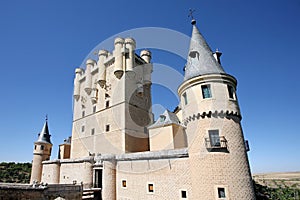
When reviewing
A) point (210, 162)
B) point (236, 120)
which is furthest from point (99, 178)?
point (236, 120)

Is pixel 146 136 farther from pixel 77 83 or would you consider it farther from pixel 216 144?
pixel 77 83

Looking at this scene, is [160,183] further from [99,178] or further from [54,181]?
[54,181]

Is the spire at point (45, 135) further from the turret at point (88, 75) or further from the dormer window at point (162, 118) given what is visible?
the dormer window at point (162, 118)

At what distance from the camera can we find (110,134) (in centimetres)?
2588

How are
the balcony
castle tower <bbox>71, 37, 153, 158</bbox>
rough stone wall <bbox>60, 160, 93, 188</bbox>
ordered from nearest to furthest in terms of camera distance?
the balcony
rough stone wall <bbox>60, 160, 93, 188</bbox>
castle tower <bbox>71, 37, 153, 158</bbox>

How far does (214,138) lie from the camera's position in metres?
11.6

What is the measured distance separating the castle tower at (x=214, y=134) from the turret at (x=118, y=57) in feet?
49.3

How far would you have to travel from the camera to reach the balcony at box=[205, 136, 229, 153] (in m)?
11.2

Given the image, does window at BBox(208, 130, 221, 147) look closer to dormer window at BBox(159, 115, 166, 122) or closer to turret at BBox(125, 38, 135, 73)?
dormer window at BBox(159, 115, 166, 122)

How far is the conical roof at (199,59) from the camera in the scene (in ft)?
43.3

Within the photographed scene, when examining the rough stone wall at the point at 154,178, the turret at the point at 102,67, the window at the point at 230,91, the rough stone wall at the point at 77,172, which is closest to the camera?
the window at the point at 230,91

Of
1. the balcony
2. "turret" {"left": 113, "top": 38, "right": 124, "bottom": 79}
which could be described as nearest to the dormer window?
"turret" {"left": 113, "top": 38, "right": 124, "bottom": 79}

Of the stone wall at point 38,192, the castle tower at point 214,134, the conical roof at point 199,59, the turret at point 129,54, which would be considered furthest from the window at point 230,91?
the turret at point 129,54

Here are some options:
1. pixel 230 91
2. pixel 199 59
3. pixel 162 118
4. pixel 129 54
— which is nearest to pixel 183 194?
pixel 230 91
